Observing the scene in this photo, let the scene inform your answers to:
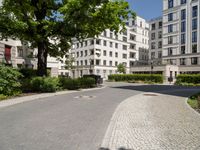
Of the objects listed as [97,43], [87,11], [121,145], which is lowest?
[121,145]

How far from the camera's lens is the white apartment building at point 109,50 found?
65375 mm

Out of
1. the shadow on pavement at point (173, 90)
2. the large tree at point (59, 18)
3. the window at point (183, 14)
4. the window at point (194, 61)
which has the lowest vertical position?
the shadow on pavement at point (173, 90)

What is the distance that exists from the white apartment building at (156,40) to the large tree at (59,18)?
55332mm

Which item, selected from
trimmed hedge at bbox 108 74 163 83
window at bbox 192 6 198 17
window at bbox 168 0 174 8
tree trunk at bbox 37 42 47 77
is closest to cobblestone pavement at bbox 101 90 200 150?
tree trunk at bbox 37 42 47 77

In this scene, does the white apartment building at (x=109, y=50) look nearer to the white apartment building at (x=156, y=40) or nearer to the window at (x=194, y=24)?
the white apartment building at (x=156, y=40)

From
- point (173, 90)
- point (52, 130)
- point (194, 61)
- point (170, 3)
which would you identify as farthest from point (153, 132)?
point (170, 3)

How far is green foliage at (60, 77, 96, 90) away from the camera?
21.6 meters

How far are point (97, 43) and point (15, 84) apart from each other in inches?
1998

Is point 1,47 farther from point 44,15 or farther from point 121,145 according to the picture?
point 121,145

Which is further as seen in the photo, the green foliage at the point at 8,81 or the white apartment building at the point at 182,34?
the white apartment building at the point at 182,34

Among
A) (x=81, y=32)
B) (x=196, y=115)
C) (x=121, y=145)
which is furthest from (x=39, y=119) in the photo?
(x=81, y=32)

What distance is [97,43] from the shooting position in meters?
65.0

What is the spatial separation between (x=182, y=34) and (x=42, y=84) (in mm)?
51115

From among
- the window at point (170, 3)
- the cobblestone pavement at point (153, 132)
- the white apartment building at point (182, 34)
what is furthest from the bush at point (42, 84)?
the window at point (170, 3)
